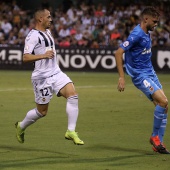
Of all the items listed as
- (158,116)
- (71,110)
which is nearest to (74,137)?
(71,110)

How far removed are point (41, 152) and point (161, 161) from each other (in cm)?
176

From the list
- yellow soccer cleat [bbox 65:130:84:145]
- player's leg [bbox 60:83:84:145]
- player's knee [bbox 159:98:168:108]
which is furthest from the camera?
player's leg [bbox 60:83:84:145]

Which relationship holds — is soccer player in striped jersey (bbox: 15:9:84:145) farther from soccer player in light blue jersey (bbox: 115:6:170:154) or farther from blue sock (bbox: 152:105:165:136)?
blue sock (bbox: 152:105:165:136)

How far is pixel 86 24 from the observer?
30.6 meters

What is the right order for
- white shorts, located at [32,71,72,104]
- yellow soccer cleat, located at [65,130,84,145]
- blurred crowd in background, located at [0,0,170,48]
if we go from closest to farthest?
yellow soccer cleat, located at [65,130,84,145]
white shorts, located at [32,71,72,104]
blurred crowd in background, located at [0,0,170,48]

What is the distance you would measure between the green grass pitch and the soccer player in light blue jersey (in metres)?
0.35

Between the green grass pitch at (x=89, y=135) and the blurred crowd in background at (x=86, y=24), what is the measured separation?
8.46m

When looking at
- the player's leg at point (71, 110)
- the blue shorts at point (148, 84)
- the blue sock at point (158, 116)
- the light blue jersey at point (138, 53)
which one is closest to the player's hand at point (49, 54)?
the player's leg at point (71, 110)

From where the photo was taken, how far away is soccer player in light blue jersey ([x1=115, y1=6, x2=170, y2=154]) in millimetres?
10039

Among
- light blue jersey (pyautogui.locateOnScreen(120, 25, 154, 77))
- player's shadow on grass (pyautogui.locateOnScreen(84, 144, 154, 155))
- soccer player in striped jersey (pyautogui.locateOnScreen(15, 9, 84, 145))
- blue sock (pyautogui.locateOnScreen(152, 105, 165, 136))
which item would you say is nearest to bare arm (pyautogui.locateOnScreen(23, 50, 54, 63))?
soccer player in striped jersey (pyautogui.locateOnScreen(15, 9, 84, 145))

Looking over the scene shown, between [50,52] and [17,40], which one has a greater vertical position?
[50,52]

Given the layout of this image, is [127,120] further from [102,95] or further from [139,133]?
[102,95]

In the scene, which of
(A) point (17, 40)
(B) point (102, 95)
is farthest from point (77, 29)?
→ (B) point (102, 95)

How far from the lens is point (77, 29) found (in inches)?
1176
